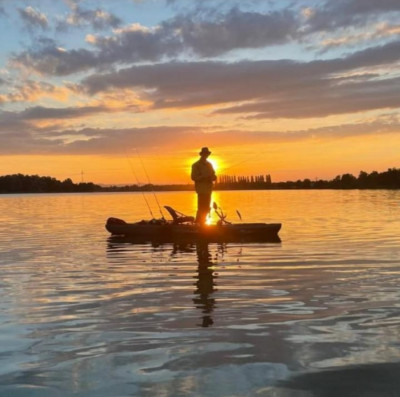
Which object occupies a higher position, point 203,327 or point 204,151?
point 204,151

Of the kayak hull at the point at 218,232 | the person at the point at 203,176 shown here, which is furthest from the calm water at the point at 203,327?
the kayak hull at the point at 218,232

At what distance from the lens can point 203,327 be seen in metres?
6.81

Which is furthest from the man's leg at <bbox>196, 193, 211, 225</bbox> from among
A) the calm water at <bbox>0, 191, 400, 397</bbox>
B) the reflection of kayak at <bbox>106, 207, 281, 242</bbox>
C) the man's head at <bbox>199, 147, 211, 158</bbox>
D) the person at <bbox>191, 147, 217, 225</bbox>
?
the calm water at <bbox>0, 191, 400, 397</bbox>

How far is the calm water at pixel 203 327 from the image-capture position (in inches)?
193

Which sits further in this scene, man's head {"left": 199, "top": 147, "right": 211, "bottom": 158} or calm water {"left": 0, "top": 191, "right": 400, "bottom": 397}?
man's head {"left": 199, "top": 147, "right": 211, "bottom": 158}

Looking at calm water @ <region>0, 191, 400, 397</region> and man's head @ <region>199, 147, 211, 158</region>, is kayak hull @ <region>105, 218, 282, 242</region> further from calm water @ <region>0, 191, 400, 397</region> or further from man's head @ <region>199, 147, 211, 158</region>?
calm water @ <region>0, 191, 400, 397</region>

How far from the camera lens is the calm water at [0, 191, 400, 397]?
4.90 metres

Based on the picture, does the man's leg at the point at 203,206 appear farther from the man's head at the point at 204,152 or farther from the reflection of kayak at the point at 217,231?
the man's head at the point at 204,152

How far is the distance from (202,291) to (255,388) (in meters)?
4.73

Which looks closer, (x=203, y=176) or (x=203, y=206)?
(x=203, y=176)

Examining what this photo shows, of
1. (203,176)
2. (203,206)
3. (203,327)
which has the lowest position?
(203,327)

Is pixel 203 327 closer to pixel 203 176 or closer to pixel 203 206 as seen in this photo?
pixel 203 176

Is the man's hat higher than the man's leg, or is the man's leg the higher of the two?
the man's hat

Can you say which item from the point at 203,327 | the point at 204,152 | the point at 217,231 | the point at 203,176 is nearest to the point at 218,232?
the point at 217,231
